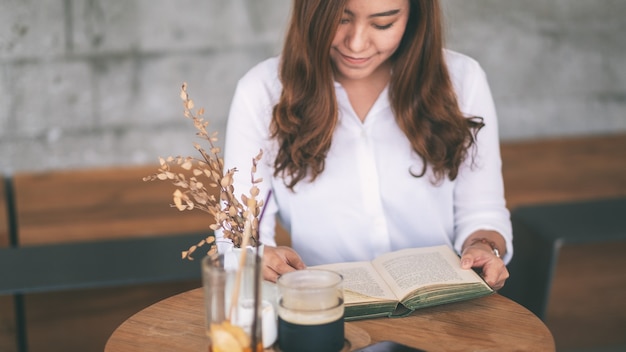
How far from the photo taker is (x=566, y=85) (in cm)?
336

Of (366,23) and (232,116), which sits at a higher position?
(366,23)

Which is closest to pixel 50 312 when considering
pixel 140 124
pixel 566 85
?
pixel 140 124

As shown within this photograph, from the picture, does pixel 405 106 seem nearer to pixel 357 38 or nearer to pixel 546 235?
pixel 357 38

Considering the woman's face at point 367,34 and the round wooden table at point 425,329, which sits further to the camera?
the woman's face at point 367,34

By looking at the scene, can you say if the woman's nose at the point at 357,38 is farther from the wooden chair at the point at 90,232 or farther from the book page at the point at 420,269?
the wooden chair at the point at 90,232

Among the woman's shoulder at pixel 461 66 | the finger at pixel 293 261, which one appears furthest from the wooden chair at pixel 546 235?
the finger at pixel 293 261

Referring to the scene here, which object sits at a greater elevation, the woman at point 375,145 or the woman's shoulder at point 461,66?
the woman's shoulder at point 461,66

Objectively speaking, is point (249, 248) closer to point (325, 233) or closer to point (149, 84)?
point (325, 233)

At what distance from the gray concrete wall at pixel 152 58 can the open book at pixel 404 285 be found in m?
1.64

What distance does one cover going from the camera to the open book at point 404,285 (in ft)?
4.73

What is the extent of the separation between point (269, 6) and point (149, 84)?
567 millimetres

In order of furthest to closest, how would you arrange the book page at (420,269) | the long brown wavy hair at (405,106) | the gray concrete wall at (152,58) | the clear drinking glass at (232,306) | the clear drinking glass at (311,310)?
the gray concrete wall at (152,58) → the long brown wavy hair at (405,106) → the book page at (420,269) → the clear drinking glass at (311,310) → the clear drinking glass at (232,306)

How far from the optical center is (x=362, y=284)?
4.97 feet

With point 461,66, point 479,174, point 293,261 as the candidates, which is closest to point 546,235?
point 479,174
